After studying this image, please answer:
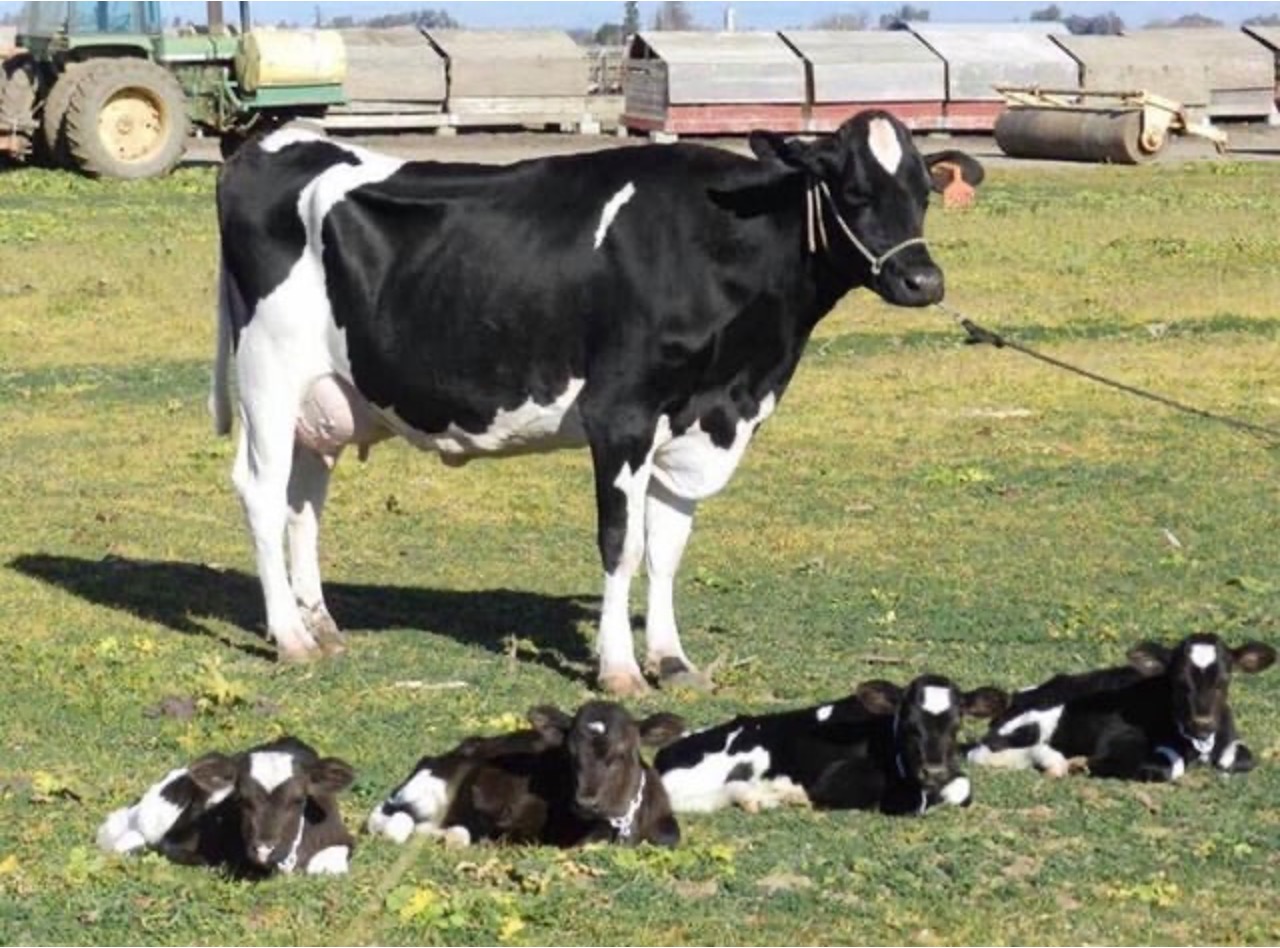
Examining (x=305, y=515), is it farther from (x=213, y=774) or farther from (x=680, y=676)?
(x=213, y=774)

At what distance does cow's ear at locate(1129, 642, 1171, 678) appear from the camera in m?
10.4

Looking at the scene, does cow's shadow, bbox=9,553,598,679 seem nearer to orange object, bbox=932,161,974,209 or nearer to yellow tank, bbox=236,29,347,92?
orange object, bbox=932,161,974,209

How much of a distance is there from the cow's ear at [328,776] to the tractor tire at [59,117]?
32.1 meters

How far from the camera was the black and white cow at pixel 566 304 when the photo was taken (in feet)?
39.5

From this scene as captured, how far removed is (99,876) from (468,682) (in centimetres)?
338

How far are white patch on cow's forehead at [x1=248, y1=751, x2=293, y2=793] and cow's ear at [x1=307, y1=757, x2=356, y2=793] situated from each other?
85 millimetres

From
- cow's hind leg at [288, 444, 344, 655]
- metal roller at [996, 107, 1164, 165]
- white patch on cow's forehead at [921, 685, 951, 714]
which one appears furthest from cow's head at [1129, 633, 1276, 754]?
metal roller at [996, 107, 1164, 165]

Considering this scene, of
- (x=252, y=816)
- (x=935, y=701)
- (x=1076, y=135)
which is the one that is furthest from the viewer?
(x=1076, y=135)

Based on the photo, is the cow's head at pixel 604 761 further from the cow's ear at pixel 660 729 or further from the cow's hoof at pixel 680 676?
the cow's hoof at pixel 680 676

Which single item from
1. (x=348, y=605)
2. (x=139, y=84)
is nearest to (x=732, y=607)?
(x=348, y=605)

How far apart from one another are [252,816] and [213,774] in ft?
0.93

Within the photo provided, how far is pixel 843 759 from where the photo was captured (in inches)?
387

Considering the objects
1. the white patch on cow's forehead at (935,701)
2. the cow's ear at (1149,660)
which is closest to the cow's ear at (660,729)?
the white patch on cow's forehead at (935,701)

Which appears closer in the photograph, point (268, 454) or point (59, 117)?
point (268, 454)
